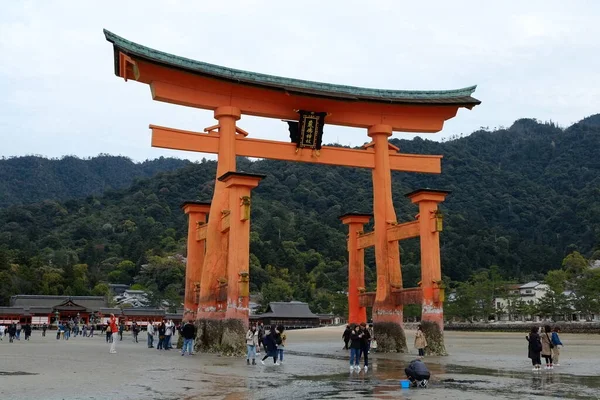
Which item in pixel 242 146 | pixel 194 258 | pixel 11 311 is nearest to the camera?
pixel 242 146

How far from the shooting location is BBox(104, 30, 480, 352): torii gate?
2233cm

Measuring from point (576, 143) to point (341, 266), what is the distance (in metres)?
97.7

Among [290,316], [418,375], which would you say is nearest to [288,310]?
[290,316]

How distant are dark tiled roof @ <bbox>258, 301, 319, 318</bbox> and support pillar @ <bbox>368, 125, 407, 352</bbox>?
49019 mm

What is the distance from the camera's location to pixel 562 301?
67938 millimetres

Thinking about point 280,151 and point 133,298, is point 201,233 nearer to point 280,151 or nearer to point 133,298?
point 280,151

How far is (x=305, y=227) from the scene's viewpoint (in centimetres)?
11494

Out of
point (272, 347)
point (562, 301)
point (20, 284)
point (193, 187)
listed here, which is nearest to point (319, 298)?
point (562, 301)

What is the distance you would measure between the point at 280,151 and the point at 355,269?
6.89 meters

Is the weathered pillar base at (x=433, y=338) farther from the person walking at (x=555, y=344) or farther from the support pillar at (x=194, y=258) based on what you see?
the support pillar at (x=194, y=258)

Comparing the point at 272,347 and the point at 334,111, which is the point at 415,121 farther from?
the point at 272,347

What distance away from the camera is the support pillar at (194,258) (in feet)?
90.6

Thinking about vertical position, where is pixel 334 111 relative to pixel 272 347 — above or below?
above

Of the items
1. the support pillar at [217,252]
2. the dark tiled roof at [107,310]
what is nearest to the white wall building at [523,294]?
the dark tiled roof at [107,310]
